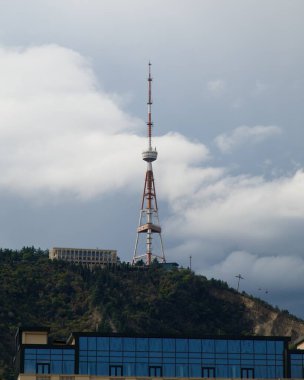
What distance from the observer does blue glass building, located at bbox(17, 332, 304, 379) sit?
173625mm

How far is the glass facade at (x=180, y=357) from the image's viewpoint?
175 meters

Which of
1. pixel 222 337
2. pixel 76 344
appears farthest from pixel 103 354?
pixel 222 337

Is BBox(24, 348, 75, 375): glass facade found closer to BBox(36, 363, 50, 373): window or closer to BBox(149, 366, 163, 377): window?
BBox(36, 363, 50, 373): window

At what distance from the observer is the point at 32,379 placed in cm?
17125

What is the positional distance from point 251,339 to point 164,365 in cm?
1379

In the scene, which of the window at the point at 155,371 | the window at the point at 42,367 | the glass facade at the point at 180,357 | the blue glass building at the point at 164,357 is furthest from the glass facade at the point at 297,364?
the window at the point at 42,367

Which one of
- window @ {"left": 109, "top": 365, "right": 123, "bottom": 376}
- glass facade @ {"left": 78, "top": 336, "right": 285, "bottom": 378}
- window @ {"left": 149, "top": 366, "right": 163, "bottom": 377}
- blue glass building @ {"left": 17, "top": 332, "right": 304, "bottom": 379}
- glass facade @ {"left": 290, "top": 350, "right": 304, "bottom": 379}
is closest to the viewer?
blue glass building @ {"left": 17, "top": 332, "right": 304, "bottom": 379}

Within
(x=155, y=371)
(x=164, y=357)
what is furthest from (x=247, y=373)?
(x=155, y=371)

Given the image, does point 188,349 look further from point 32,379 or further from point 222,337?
point 32,379

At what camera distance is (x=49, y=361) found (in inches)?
6811

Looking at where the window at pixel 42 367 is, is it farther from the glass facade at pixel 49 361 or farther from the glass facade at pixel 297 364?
the glass facade at pixel 297 364

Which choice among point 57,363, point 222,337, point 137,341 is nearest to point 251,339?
point 222,337

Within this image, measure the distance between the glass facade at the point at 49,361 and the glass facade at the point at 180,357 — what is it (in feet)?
6.13

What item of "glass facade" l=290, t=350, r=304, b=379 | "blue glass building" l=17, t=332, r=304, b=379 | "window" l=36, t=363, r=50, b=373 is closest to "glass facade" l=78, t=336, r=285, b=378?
"blue glass building" l=17, t=332, r=304, b=379
